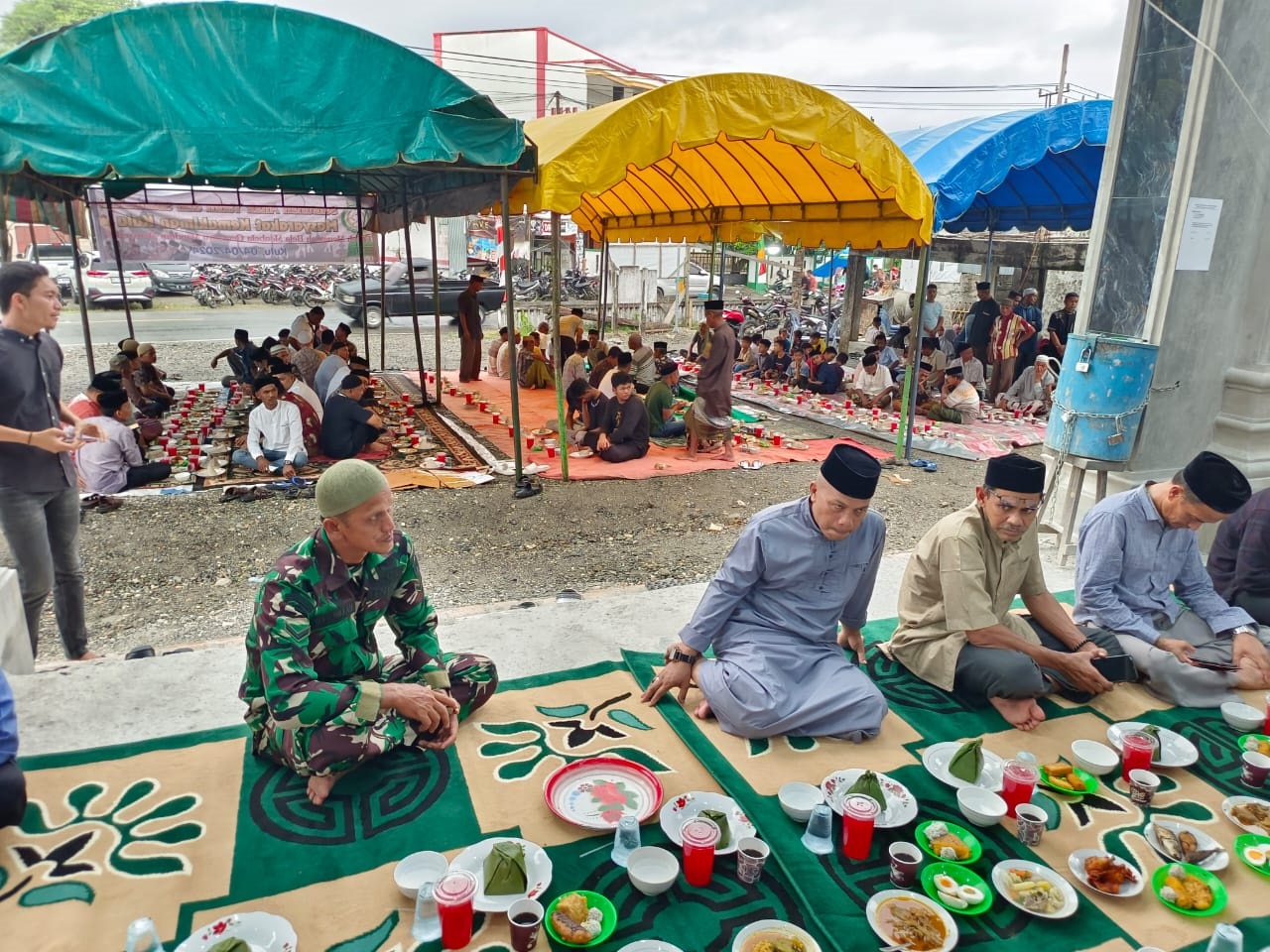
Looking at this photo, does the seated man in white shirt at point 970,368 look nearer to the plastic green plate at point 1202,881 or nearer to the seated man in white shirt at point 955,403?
the seated man in white shirt at point 955,403

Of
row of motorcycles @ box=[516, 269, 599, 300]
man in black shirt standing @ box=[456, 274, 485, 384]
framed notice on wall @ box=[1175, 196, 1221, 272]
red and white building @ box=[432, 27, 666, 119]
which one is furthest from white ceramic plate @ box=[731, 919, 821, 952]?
red and white building @ box=[432, 27, 666, 119]

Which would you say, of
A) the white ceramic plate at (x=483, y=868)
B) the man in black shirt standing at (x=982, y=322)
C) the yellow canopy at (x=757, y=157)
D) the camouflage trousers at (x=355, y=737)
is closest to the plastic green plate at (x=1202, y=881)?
the white ceramic plate at (x=483, y=868)

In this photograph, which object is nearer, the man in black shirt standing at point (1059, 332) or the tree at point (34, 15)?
the man in black shirt standing at point (1059, 332)

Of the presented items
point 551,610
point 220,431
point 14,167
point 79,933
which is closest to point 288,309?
point 220,431

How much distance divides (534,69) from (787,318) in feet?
50.4

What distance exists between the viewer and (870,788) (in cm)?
251

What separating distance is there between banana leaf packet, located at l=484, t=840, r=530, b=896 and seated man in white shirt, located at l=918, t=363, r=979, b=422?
32.2 ft

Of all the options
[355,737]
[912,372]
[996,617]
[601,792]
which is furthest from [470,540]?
[912,372]

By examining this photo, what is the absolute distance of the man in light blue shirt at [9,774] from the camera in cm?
232

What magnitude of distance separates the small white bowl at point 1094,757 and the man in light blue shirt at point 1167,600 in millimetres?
626

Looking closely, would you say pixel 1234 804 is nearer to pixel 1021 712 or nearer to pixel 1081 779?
pixel 1081 779

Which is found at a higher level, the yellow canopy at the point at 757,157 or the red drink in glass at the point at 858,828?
the yellow canopy at the point at 757,157

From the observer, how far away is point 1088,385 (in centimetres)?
492

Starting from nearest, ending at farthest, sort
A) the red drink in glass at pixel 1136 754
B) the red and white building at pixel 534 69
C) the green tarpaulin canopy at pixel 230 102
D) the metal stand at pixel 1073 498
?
the red drink in glass at pixel 1136 754 < the metal stand at pixel 1073 498 < the green tarpaulin canopy at pixel 230 102 < the red and white building at pixel 534 69
